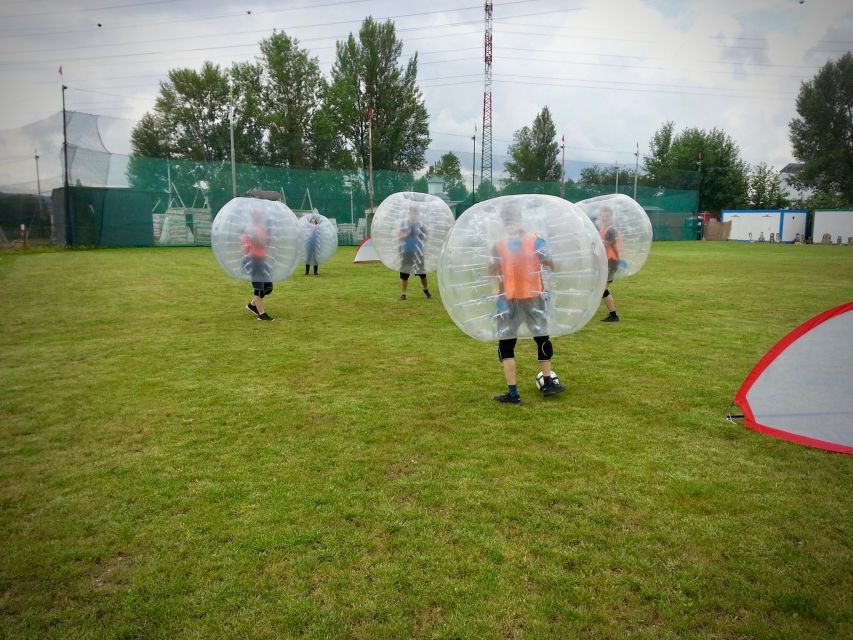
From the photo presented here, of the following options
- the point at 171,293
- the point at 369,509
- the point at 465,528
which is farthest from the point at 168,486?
the point at 171,293

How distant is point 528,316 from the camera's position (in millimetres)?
4770

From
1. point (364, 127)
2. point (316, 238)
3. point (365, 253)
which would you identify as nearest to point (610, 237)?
point (316, 238)

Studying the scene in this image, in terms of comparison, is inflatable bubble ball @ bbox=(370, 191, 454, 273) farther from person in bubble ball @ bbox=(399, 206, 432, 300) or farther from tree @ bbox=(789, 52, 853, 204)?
tree @ bbox=(789, 52, 853, 204)

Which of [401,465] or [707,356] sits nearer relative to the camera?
[401,465]

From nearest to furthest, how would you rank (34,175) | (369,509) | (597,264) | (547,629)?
1. (547,629)
2. (369,509)
3. (597,264)
4. (34,175)

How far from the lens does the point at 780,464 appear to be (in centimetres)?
392

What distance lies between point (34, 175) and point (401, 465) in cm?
3019

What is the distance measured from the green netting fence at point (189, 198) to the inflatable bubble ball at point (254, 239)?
15.8 metres

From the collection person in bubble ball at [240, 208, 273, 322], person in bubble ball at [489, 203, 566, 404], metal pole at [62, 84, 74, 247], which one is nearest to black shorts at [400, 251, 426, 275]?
person in bubble ball at [240, 208, 273, 322]

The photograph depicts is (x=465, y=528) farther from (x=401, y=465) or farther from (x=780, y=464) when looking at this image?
Result: (x=780, y=464)

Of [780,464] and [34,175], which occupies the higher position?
[34,175]

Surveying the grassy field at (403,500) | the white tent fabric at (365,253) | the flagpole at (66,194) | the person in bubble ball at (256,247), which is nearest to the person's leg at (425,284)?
the person in bubble ball at (256,247)

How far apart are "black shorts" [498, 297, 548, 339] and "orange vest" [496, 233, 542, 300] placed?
0.20ft

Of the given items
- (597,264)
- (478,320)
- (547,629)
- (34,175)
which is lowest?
(547,629)
